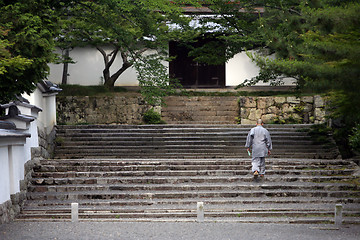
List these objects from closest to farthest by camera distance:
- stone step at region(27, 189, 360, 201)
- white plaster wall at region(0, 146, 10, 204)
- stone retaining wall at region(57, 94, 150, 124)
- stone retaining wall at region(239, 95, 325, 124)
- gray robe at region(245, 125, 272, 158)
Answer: white plaster wall at region(0, 146, 10, 204)
stone step at region(27, 189, 360, 201)
gray robe at region(245, 125, 272, 158)
stone retaining wall at region(57, 94, 150, 124)
stone retaining wall at region(239, 95, 325, 124)

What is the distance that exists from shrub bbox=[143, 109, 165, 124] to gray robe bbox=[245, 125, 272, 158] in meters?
9.56

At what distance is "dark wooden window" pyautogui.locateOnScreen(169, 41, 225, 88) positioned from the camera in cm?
2678

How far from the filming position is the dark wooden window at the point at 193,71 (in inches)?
1054

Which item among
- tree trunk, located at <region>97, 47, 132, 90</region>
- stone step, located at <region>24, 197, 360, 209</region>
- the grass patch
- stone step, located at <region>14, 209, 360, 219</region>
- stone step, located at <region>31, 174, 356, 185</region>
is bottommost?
stone step, located at <region>14, 209, 360, 219</region>

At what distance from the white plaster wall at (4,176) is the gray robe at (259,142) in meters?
5.85

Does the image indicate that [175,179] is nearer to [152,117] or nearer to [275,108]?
[152,117]

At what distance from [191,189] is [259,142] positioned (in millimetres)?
2115

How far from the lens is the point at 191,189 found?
1234 cm

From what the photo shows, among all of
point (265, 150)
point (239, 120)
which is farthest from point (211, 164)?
point (239, 120)

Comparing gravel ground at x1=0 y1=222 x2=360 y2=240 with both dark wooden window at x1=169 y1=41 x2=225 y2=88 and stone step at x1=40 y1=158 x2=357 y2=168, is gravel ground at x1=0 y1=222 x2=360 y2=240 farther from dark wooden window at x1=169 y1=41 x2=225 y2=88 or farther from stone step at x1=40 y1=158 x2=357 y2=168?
dark wooden window at x1=169 y1=41 x2=225 y2=88

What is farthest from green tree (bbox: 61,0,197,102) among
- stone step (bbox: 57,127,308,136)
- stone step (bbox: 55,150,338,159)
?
stone step (bbox: 55,150,338,159)

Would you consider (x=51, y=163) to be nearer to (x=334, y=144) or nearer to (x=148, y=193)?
(x=148, y=193)

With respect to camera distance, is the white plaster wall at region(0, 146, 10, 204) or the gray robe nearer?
the white plaster wall at region(0, 146, 10, 204)

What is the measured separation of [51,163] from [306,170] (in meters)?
6.82
